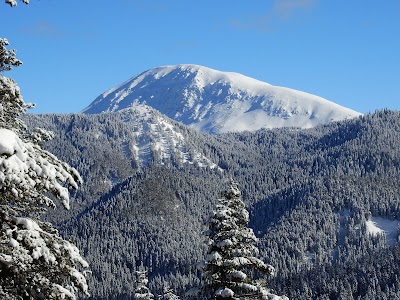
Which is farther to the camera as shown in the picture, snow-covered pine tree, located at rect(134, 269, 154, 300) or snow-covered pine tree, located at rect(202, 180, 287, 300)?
snow-covered pine tree, located at rect(134, 269, 154, 300)

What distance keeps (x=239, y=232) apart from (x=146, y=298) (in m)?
21.3

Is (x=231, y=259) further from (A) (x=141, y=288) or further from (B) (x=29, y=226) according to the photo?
(A) (x=141, y=288)

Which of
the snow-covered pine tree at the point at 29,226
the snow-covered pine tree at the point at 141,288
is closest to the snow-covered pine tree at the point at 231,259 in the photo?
the snow-covered pine tree at the point at 29,226

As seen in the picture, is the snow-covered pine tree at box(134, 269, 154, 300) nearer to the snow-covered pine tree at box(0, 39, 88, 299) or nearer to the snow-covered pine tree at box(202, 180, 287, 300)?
the snow-covered pine tree at box(202, 180, 287, 300)

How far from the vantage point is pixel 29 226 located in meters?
11.4

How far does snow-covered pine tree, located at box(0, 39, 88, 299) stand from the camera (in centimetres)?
1065

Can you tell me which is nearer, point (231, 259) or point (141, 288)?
point (231, 259)

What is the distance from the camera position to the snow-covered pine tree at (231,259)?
71.3 feet

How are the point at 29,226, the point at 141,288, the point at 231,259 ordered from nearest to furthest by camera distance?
the point at 29,226, the point at 231,259, the point at 141,288

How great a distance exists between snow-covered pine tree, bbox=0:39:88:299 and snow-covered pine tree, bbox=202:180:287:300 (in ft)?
32.0

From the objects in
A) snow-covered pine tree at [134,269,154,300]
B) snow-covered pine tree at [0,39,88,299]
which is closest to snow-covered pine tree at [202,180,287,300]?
snow-covered pine tree at [0,39,88,299]

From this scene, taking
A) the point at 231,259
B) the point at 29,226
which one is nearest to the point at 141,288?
the point at 231,259

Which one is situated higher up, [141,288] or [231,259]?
A: [141,288]

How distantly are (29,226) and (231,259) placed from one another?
12.1 metres
